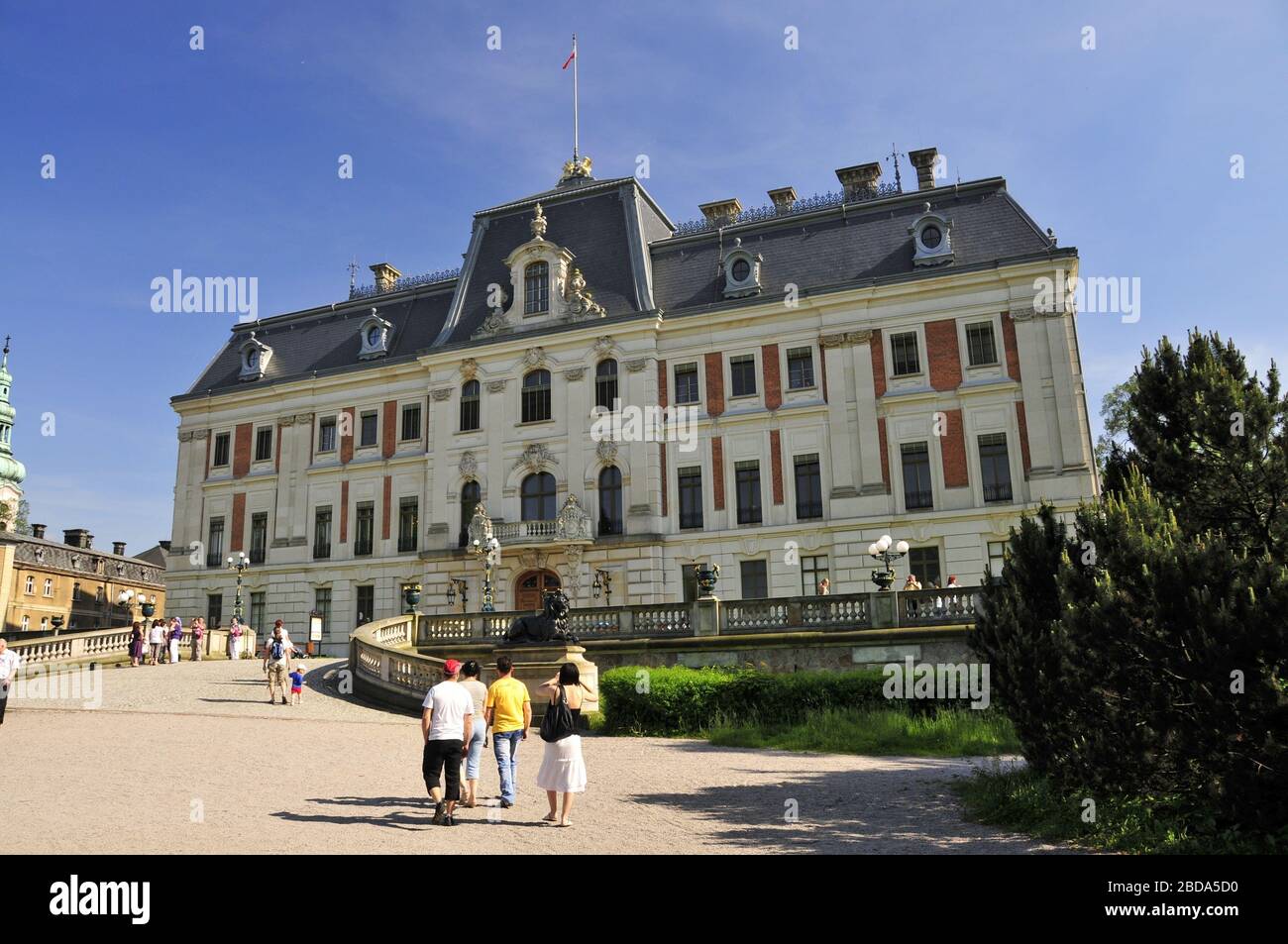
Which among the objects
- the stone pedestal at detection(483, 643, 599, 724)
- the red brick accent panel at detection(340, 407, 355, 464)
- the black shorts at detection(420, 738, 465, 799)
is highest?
the red brick accent panel at detection(340, 407, 355, 464)

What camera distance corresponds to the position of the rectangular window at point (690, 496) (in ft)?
118

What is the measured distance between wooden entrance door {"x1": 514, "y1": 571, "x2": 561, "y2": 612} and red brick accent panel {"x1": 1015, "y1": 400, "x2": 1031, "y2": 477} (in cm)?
1751

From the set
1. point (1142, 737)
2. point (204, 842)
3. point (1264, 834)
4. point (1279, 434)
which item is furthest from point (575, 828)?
point (1279, 434)

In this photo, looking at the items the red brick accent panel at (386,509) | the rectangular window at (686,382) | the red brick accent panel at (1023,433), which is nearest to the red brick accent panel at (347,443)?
the red brick accent panel at (386,509)

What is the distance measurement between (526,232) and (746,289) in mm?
11111

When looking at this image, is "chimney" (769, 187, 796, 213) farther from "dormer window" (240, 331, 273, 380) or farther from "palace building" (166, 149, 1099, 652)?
"dormer window" (240, 331, 273, 380)

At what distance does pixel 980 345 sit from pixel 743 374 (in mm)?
8671

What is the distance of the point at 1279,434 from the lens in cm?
1070

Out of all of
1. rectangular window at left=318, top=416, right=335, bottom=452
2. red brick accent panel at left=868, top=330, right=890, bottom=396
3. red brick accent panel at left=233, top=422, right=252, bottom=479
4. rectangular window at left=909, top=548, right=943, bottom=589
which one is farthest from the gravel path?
red brick accent panel at left=233, top=422, right=252, bottom=479

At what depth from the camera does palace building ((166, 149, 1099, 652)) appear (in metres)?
33.1

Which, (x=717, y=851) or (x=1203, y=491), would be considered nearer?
(x=717, y=851)

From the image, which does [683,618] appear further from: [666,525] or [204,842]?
[204,842]

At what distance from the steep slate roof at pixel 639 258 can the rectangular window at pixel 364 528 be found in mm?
6474

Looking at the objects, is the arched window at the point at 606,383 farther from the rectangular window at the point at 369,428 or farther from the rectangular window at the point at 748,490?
the rectangular window at the point at 369,428
